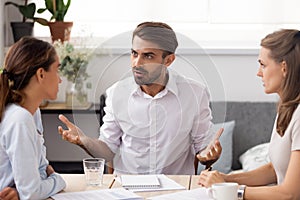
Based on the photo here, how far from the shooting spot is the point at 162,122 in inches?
102

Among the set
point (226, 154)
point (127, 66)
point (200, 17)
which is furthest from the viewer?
point (200, 17)

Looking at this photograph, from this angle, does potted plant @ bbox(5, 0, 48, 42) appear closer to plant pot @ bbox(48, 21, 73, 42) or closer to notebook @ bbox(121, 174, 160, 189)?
plant pot @ bbox(48, 21, 73, 42)

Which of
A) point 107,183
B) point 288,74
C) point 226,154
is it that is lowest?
point 226,154

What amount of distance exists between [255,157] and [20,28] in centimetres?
166

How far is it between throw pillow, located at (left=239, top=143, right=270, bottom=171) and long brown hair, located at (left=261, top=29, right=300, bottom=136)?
141 centimetres

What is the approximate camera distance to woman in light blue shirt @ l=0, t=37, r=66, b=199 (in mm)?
2016

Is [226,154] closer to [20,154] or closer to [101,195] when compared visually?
[101,195]

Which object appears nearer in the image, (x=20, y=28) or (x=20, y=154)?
(x=20, y=154)

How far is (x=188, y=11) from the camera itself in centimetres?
424

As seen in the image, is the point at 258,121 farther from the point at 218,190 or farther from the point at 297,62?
the point at 218,190

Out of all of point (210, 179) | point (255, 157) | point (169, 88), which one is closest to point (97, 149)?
point (169, 88)

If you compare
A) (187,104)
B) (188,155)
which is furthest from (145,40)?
(188,155)

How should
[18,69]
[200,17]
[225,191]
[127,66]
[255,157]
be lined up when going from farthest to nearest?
1. [200,17]
2. [255,157]
3. [127,66]
4. [18,69]
5. [225,191]

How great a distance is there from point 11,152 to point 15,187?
0.12m
